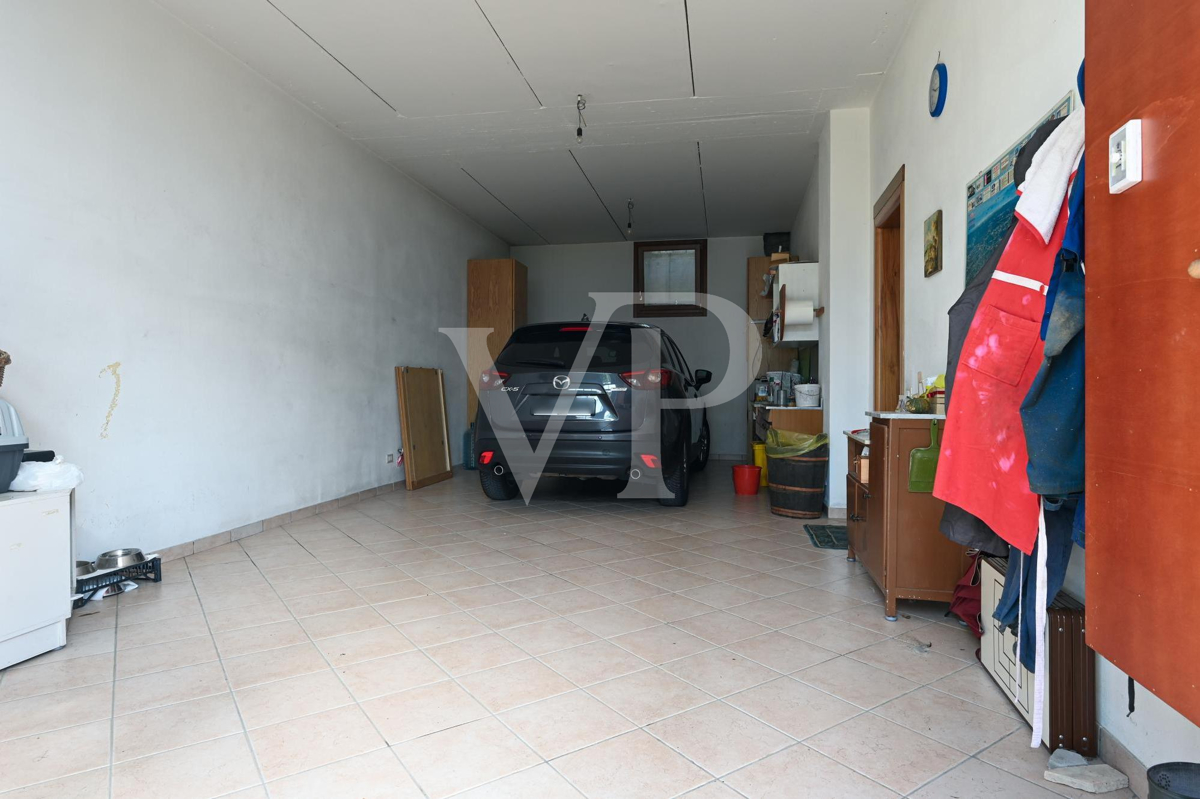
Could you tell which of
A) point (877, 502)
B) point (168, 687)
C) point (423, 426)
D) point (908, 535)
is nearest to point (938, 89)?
point (877, 502)

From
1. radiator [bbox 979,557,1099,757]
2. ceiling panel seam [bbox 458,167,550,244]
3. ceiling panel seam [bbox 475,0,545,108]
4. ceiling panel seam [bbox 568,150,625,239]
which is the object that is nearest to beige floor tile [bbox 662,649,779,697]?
radiator [bbox 979,557,1099,757]

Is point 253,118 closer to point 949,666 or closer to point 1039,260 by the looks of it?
point 1039,260

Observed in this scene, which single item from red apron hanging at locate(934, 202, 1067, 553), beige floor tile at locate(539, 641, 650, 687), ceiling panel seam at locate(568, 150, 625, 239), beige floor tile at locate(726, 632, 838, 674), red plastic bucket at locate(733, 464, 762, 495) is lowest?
beige floor tile at locate(726, 632, 838, 674)

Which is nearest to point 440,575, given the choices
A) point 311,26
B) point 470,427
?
point 311,26

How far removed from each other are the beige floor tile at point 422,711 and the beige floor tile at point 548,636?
37 centimetres

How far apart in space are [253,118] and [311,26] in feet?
2.75

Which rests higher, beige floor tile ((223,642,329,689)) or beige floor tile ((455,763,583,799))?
beige floor tile ((455,763,583,799))

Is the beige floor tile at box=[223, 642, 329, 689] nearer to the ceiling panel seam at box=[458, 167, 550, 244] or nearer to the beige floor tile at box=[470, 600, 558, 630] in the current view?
the beige floor tile at box=[470, 600, 558, 630]

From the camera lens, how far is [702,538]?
12.6 ft

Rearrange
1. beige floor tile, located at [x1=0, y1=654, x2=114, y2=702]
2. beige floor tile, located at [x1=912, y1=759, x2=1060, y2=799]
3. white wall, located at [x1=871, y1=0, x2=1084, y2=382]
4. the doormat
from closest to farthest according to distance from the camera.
Result: 1. beige floor tile, located at [x1=912, y1=759, x2=1060, y2=799]
2. beige floor tile, located at [x1=0, y1=654, x2=114, y2=702]
3. white wall, located at [x1=871, y1=0, x2=1084, y2=382]
4. the doormat

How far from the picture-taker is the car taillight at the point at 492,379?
4297mm

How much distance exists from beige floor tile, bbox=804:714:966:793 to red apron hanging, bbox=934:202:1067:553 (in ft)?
1.83

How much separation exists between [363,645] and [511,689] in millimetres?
658

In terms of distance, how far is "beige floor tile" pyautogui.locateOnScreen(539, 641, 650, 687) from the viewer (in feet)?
6.50
